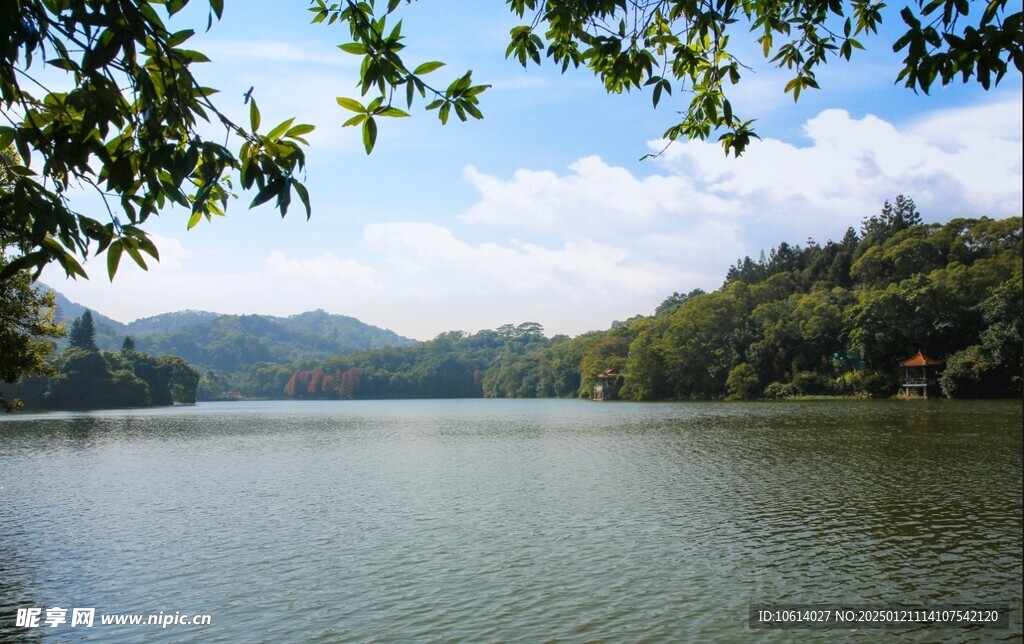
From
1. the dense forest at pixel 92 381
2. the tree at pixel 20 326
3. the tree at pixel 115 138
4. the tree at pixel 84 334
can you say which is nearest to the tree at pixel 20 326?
the tree at pixel 20 326

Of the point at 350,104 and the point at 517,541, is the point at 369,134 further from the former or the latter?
the point at 517,541

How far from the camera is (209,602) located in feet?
26.9

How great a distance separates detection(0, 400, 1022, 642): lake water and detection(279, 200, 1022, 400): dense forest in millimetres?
32498

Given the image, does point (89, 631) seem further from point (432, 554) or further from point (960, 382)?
point (960, 382)

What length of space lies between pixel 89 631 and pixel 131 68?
7.34 meters

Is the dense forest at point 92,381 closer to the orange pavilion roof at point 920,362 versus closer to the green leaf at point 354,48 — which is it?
the orange pavilion roof at point 920,362

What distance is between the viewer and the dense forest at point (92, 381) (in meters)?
72.5

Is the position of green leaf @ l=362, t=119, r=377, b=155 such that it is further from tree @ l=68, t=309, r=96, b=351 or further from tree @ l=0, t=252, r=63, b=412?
tree @ l=68, t=309, r=96, b=351

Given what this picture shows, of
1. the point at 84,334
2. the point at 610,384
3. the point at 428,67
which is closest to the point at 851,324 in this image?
the point at 610,384

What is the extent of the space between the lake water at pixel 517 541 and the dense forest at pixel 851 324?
32498 mm

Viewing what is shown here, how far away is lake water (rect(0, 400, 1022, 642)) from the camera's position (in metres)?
7.56

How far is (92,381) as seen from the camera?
7438 centimetres

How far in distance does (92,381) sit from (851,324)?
7869 centimetres

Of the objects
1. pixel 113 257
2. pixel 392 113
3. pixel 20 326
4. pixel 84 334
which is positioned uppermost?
pixel 84 334
